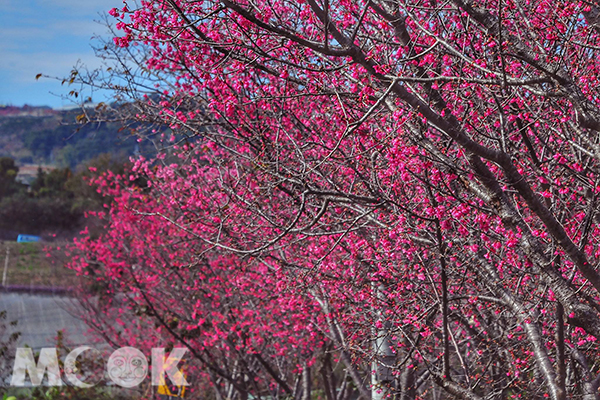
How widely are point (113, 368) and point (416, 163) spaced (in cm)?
1105

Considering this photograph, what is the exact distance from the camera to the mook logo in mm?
11406

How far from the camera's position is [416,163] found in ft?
11.5

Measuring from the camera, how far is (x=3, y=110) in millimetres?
86188

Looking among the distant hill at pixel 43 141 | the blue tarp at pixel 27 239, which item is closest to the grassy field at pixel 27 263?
the blue tarp at pixel 27 239

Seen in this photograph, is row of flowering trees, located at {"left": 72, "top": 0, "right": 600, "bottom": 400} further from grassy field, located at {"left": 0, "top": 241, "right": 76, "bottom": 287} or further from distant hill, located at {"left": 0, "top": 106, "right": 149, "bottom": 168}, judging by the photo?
distant hill, located at {"left": 0, "top": 106, "right": 149, "bottom": 168}

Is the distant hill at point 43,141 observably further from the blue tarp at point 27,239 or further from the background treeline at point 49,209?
the blue tarp at point 27,239

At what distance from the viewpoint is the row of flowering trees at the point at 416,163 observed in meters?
3.25

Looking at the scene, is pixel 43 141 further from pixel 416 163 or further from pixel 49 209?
pixel 416 163

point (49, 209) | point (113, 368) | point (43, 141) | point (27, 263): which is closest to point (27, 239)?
point (49, 209)

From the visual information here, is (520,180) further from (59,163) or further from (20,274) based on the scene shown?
(59,163)

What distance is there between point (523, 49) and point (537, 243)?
115 cm

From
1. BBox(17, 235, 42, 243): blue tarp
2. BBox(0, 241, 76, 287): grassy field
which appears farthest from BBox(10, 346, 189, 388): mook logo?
BBox(17, 235, 42, 243): blue tarp

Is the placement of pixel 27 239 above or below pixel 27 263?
above

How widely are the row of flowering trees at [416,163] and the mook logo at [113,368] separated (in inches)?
195
